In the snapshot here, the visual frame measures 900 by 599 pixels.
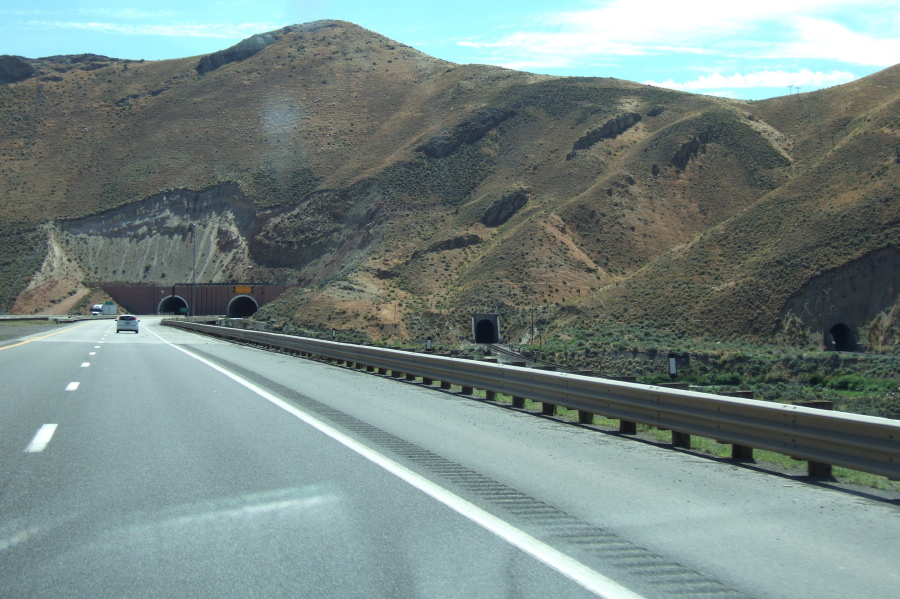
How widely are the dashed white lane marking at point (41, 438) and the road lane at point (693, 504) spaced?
4.05 m

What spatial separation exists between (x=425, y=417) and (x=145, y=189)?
9563cm

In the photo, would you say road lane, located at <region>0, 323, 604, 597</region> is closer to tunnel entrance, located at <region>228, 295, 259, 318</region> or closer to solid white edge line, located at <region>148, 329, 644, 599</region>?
solid white edge line, located at <region>148, 329, 644, 599</region>

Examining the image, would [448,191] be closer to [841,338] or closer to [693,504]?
[841,338]

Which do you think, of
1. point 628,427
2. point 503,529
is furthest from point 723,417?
point 503,529

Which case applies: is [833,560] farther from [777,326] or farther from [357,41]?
[357,41]

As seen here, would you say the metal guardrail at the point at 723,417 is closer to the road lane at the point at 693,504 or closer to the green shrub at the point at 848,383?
the road lane at the point at 693,504

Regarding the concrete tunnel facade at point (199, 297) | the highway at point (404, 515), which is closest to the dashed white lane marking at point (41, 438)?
the highway at point (404, 515)

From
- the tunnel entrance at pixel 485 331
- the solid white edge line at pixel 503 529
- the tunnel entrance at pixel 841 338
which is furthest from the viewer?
the tunnel entrance at pixel 485 331

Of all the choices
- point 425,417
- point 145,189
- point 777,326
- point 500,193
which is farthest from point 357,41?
point 425,417

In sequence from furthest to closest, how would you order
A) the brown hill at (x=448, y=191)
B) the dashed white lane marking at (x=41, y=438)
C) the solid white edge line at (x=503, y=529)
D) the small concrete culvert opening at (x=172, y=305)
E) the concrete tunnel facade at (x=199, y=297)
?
the small concrete culvert opening at (x=172, y=305), the concrete tunnel facade at (x=199, y=297), the brown hill at (x=448, y=191), the dashed white lane marking at (x=41, y=438), the solid white edge line at (x=503, y=529)

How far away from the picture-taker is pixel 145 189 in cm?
9806

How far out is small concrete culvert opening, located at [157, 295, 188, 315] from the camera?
9350 centimetres

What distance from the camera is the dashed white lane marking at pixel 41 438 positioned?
8.61m

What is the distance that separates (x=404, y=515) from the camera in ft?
19.8
